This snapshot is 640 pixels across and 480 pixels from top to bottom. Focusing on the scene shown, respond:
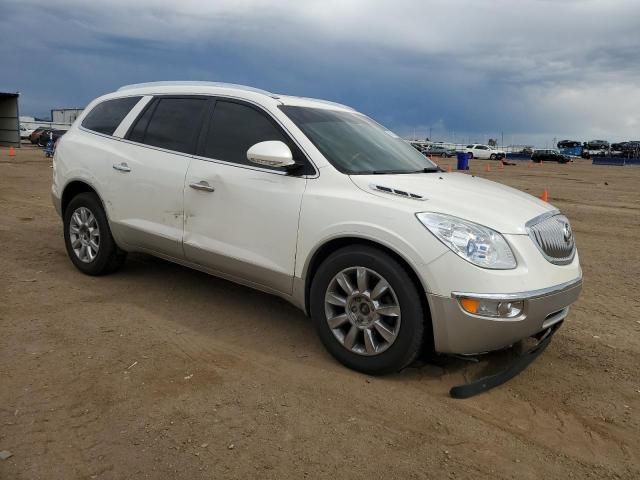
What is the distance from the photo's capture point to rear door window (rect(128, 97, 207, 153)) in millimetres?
4613

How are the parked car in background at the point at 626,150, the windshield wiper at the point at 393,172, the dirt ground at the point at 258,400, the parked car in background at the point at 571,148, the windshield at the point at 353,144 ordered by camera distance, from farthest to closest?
the parked car in background at the point at 571,148 < the parked car in background at the point at 626,150 < the windshield at the point at 353,144 < the windshield wiper at the point at 393,172 < the dirt ground at the point at 258,400

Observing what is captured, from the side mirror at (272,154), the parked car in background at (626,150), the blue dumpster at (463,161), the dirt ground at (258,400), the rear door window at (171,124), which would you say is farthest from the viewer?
the parked car in background at (626,150)

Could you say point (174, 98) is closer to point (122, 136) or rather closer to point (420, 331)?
point (122, 136)

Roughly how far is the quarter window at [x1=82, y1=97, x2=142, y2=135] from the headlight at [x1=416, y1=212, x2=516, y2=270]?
10.8ft

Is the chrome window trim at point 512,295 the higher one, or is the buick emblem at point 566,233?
the buick emblem at point 566,233

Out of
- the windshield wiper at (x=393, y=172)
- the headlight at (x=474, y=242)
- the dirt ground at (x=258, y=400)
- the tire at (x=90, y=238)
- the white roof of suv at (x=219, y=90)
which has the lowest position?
the dirt ground at (x=258, y=400)

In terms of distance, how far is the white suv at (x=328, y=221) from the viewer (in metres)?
3.24

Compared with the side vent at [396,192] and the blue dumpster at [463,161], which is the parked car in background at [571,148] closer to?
the blue dumpster at [463,161]

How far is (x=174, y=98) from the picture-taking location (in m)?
4.86

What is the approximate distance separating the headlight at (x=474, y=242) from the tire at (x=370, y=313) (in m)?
0.32

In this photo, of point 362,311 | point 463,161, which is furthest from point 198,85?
point 463,161

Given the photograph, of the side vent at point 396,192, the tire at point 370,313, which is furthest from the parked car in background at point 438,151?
the tire at point 370,313

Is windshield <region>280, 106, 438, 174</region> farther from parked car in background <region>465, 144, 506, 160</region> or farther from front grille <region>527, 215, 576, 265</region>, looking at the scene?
parked car in background <region>465, 144, 506, 160</region>

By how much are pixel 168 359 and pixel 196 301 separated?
1244 mm
